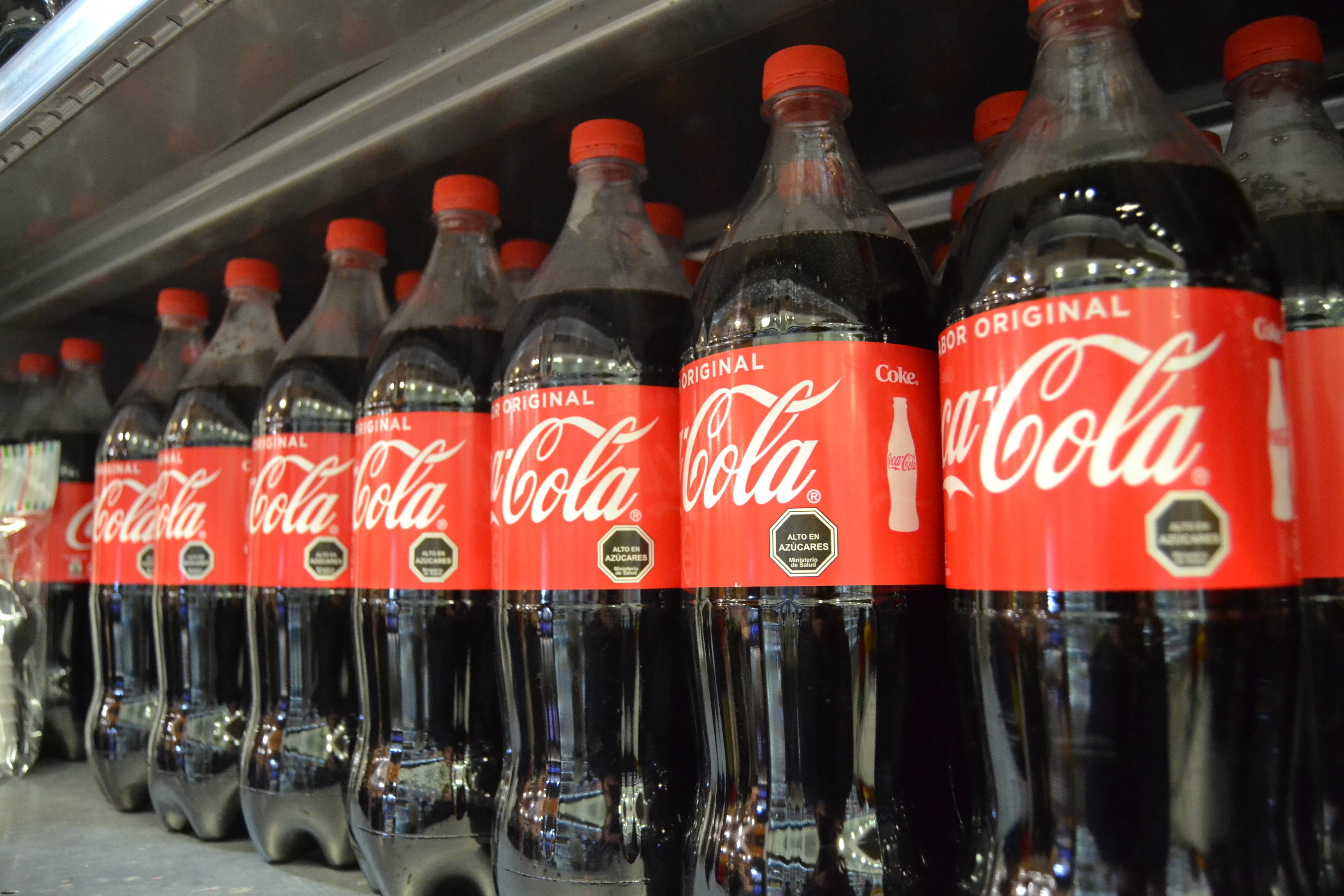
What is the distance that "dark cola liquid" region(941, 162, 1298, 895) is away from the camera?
27.0 inches

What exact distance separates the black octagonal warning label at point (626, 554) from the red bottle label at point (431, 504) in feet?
0.79

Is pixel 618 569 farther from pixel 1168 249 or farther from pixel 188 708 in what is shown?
pixel 188 708

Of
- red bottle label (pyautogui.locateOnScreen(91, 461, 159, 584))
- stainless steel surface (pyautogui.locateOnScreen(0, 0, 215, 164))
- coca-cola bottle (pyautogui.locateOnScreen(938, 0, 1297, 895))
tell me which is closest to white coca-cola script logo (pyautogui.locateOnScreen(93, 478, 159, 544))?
red bottle label (pyautogui.locateOnScreen(91, 461, 159, 584))

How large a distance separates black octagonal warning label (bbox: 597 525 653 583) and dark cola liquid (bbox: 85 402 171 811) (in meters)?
1.15

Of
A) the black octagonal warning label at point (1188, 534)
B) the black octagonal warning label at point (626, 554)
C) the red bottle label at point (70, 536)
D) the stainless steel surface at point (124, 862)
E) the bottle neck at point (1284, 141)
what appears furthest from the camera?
the red bottle label at point (70, 536)

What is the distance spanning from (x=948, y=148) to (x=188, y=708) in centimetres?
145

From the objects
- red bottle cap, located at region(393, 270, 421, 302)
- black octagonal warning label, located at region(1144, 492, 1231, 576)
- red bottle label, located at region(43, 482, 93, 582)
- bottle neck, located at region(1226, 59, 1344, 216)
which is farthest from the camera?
red bottle label, located at region(43, 482, 93, 582)

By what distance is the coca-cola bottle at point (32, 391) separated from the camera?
2.21 m

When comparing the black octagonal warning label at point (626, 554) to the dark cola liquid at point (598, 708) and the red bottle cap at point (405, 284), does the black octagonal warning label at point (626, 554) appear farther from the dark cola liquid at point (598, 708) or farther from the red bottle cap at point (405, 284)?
the red bottle cap at point (405, 284)

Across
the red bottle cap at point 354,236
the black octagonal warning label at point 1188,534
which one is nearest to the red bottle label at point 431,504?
the red bottle cap at point 354,236

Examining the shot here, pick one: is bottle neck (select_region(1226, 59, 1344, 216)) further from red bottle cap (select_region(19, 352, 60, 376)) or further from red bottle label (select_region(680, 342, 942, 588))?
red bottle cap (select_region(19, 352, 60, 376))

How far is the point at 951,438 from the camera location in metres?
0.80

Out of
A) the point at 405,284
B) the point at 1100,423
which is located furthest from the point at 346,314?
the point at 1100,423

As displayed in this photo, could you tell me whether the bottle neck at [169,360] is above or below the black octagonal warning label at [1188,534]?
above
